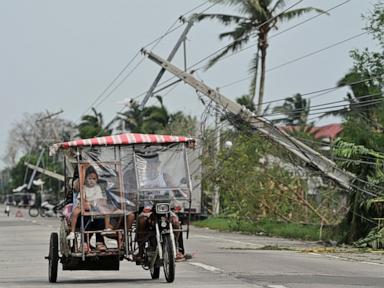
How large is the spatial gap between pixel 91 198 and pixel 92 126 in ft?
238

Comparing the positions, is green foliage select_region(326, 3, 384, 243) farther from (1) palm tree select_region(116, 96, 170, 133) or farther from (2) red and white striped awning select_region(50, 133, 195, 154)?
(1) palm tree select_region(116, 96, 170, 133)

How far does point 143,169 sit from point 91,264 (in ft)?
5.39

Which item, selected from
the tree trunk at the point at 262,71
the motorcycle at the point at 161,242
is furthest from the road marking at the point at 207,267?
the tree trunk at the point at 262,71

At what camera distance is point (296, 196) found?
36188 millimetres

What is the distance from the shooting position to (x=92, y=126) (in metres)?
86.4

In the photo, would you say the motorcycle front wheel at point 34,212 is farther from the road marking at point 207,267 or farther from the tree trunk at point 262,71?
the road marking at point 207,267

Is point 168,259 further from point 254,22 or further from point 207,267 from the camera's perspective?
point 254,22

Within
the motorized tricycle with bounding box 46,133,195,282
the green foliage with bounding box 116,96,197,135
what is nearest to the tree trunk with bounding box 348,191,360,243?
the motorized tricycle with bounding box 46,133,195,282

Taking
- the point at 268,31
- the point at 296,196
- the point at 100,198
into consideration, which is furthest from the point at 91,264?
the point at 268,31

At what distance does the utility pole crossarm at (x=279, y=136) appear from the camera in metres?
31.2

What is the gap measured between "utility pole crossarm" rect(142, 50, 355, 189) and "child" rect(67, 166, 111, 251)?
1593 cm

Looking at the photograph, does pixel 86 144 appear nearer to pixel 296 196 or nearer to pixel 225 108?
pixel 225 108

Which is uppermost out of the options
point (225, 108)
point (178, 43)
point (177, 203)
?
point (178, 43)

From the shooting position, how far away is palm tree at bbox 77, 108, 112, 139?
80931 millimetres
